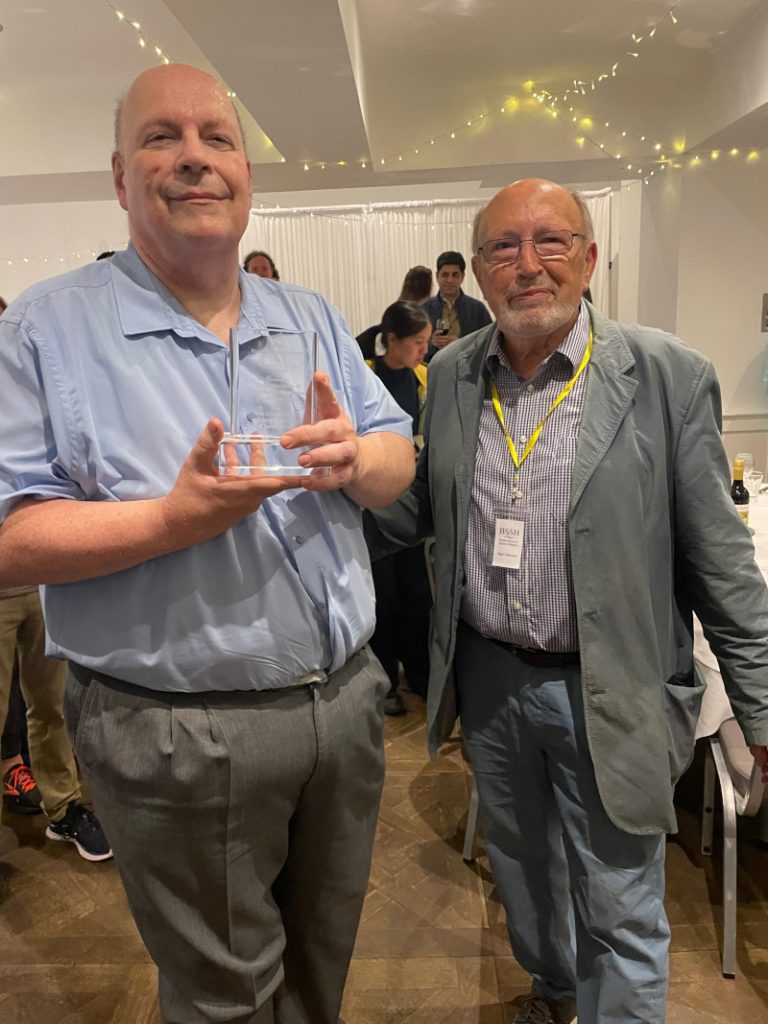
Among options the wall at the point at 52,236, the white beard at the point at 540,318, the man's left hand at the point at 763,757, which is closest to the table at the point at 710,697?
the man's left hand at the point at 763,757

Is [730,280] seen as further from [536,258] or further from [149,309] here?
[149,309]

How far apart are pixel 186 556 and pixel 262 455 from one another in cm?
20

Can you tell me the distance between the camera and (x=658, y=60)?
17.0 feet

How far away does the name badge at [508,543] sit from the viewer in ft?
4.42

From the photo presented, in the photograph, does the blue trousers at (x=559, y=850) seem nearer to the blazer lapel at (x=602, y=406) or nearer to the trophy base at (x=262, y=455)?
the blazer lapel at (x=602, y=406)

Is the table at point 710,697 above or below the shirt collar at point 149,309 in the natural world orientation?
Result: below

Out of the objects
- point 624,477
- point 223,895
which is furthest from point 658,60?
point 223,895

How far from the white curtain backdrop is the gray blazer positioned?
16.0 feet

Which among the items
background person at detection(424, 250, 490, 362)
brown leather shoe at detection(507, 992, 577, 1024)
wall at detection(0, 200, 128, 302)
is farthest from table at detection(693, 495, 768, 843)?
wall at detection(0, 200, 128, 302)

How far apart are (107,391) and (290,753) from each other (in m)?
0.60

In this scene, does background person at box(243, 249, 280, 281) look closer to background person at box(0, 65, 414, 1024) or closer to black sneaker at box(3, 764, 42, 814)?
black sneaker at box(3, 764, 42, 814)

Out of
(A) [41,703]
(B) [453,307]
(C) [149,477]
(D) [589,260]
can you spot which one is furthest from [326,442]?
(B) [453,307]

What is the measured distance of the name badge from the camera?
4.42 ft

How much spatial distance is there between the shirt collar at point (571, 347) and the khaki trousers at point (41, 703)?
1.69 meters
